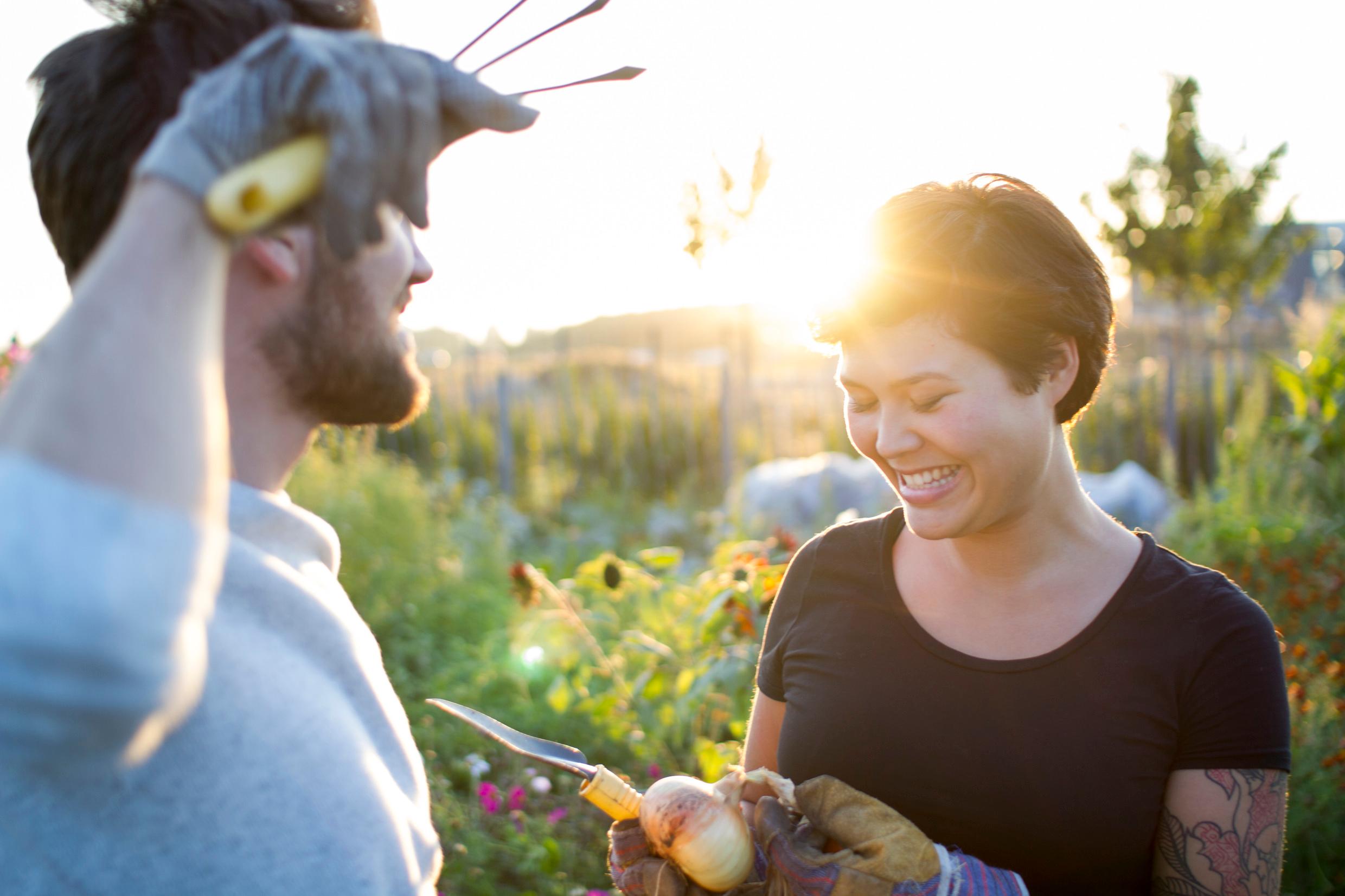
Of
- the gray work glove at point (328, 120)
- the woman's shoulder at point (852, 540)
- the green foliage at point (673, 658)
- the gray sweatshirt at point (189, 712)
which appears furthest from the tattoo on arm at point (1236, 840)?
the gray work glove at point (328, 120)

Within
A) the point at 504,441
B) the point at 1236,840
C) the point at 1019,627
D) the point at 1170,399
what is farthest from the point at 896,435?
the point at 504,441

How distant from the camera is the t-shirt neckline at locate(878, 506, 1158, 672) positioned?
1.47 metres

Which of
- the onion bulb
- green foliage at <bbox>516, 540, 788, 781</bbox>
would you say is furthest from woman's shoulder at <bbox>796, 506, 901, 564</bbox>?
green foliage at <bbox>516, 540, 788, 781</bbox>

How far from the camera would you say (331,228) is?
710 mm

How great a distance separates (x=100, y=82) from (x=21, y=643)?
2.37ft

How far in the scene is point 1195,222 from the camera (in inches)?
525

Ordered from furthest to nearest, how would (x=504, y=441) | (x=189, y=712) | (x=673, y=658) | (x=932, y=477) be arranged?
1. (x=504, y=441)
2. (x=673, y=658)
3. (x=932, y=477)
4. (x=189, y=712)

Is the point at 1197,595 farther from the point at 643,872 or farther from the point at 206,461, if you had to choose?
the point at 206,461

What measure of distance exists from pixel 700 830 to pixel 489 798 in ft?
5.68

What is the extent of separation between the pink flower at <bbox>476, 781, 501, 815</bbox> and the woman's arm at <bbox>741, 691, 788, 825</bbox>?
1.20 m

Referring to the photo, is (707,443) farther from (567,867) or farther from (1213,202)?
(1213,202)

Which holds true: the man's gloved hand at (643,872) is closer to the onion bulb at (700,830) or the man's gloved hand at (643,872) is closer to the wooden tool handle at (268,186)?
the onion bulb at (700,830)

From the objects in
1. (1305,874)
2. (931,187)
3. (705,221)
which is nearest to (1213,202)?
(705,221)

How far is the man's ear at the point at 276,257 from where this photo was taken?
94 cm
